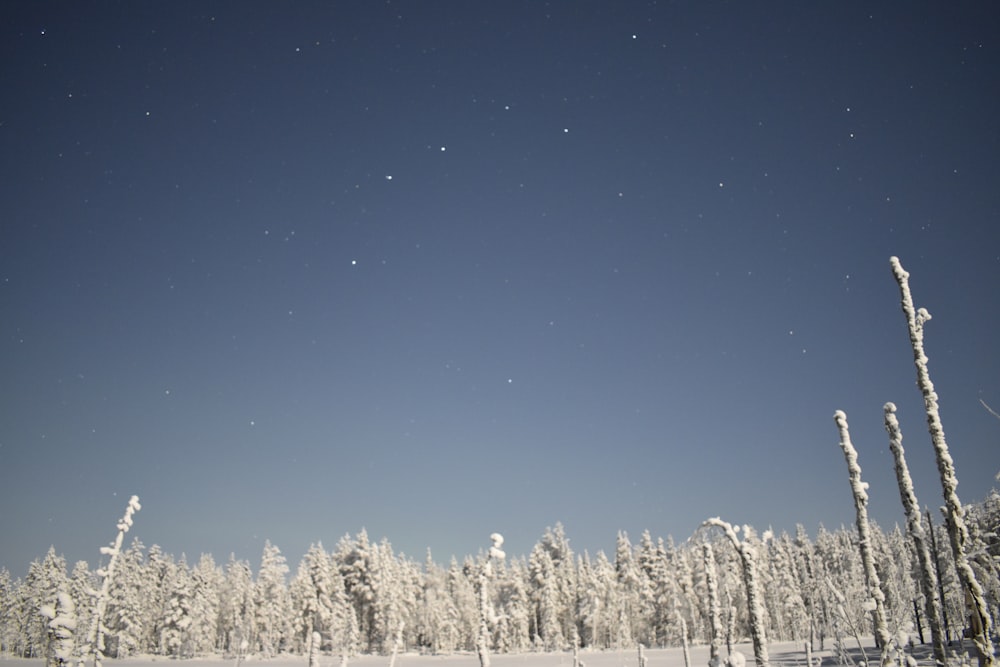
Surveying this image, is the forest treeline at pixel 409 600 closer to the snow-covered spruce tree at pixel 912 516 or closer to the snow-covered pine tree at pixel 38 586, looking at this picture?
the snow-covered pine tree at pixel 38 586

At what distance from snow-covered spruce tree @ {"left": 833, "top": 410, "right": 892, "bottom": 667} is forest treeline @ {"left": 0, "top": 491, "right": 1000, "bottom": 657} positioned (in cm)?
6019

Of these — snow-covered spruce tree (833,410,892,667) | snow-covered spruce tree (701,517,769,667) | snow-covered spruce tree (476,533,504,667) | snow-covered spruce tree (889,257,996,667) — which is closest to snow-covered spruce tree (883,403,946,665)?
snow-covered spruce tree (833,410,892,667)

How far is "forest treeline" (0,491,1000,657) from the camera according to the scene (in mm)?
75688

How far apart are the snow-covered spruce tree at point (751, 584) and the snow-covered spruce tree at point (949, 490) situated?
9.91 feet

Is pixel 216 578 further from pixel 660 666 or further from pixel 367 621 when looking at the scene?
pixel 660 666

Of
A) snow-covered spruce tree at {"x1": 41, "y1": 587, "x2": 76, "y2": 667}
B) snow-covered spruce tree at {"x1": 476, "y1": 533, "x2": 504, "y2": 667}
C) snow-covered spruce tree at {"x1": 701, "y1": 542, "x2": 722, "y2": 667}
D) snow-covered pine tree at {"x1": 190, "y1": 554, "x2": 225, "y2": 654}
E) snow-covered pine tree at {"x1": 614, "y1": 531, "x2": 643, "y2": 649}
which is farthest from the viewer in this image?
snow-covered pine tree at {"x1": 614, "y1": 531, "x2": 643, "y2": 649}

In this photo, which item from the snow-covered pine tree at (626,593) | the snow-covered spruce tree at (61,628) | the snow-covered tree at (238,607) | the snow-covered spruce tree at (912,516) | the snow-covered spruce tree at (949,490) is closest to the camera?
the snow-covered spruce tree at (949,490)

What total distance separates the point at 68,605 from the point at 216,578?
342ft

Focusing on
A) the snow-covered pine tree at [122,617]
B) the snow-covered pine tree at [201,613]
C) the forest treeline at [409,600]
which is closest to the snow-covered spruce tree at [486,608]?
the forest treeline at [409,600]

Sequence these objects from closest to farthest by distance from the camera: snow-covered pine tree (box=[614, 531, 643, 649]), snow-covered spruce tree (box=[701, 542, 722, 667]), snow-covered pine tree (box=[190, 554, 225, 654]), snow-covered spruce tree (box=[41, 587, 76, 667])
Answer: snow-covered spruce tree (box=[41, 587, 76, 667])
snow-covered spruce tree (box=[701, 542, 722, 667])
snow-covered pine tree (box=[190, 554, 225, 654])
snow-covered pine tree (box=[614, 531, 643, 649])

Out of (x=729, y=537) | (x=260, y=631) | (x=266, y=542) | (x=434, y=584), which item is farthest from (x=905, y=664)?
(x=434, y=584)

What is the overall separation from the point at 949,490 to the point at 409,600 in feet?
310

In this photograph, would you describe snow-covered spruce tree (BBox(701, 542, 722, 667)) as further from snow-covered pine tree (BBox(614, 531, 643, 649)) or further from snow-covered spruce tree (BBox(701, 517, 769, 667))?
snow-covered pine tree (BBox(614, 531, 643, 649))

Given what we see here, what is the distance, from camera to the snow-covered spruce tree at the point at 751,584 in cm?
1141
